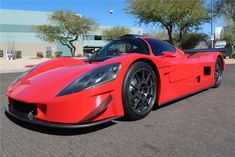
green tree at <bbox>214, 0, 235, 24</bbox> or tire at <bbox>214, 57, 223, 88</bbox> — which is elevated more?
green tree at <bbox>214, 0, 235, 24</bbox>

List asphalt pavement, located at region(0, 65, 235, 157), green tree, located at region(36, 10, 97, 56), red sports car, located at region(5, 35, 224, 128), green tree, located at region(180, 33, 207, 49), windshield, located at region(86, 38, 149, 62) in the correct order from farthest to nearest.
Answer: green tree, located at region(180, 33, 207, 49) → green tree, located at region(36, 10, 97, 56) → windshield, located at region(86, 38, 149, 62) → red sports car, located at region(5, 35, 224, 128) → asphalt pavement, located at region(0, 65, 235, 157)

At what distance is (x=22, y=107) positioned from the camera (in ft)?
10.6

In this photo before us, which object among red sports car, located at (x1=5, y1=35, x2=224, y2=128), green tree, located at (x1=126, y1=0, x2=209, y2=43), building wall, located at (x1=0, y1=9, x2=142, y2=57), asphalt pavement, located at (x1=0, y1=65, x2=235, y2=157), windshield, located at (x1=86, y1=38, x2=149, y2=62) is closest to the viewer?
asphalt pavement, located at (x1=0, y1=65, x2=235, y2=157)

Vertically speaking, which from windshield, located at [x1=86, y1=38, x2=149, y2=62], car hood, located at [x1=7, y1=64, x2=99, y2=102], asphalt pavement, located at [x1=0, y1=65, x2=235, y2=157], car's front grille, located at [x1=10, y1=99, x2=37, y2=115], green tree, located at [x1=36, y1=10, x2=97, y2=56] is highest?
green tree, located at [x1=36, y1=10, x2=97, y2=56]

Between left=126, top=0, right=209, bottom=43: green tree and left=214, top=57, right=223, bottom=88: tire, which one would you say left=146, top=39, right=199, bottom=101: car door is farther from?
left=126, top=0, right=209, bottom=43: green tree

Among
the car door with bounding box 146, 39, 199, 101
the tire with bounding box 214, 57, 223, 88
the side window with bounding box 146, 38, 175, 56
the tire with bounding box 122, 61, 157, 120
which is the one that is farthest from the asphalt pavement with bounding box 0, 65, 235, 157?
the tire with bounding box 214, 57, 223, 88

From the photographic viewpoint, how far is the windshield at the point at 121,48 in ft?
14.1

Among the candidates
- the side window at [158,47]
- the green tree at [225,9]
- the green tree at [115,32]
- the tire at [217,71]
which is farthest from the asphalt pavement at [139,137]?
the green tree at [115,32]

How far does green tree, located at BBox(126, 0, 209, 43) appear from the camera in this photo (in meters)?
23.7

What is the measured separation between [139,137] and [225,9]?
3576 centimetres

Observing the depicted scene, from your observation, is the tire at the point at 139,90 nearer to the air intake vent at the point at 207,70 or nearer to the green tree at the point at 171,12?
the air intake vent at the point at 207,70

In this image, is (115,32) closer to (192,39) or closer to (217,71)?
(192,39)

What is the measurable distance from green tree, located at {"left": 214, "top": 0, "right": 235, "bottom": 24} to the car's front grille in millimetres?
35012

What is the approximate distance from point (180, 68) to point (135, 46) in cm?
81
